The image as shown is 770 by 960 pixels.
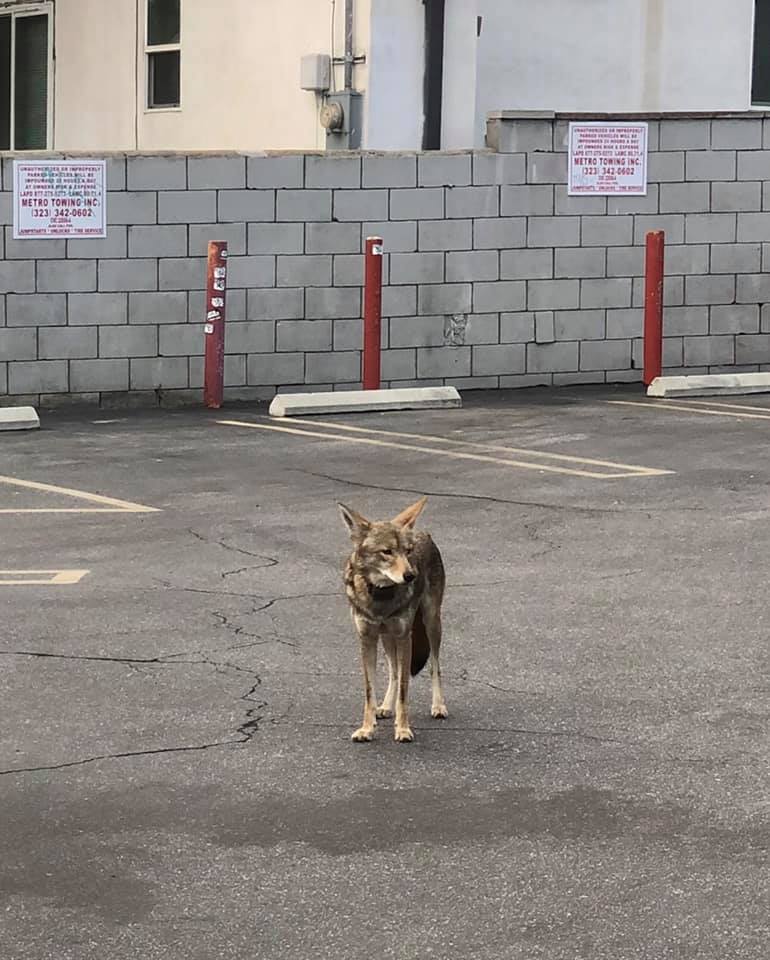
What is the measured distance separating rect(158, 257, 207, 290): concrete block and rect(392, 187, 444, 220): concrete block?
1.60m

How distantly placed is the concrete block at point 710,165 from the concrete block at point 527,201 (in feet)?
4.89

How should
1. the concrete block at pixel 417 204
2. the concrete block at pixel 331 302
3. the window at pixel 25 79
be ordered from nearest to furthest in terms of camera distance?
the concrete block at pixel 331 302 < the concrete block at pixel 417 204 < the window at pixel 25 79

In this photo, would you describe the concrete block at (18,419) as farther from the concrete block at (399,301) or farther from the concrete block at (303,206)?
the concrete block at (399,301)

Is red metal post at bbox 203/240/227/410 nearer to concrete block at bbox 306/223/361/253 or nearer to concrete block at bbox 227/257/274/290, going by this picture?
concrete block at bbox 227/257/274/290

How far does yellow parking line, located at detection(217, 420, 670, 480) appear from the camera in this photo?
1270 centimetres

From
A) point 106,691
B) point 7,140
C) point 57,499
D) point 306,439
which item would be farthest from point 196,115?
point 106,691

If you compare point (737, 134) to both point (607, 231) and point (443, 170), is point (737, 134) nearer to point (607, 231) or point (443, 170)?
point (607, 231)

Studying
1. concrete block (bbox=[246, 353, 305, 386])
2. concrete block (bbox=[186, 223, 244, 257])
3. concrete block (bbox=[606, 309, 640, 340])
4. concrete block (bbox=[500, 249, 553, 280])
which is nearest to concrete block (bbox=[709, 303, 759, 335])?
concrete block (bbox=[606, 309, 640, 340])

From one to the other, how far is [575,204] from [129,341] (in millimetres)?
4474

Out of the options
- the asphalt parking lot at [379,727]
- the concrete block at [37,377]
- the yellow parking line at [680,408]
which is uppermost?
the concrete block at [37,377]

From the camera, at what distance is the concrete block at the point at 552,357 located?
1795cm

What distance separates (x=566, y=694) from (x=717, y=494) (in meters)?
4.78

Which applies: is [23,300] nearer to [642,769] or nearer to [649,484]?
[649,484]

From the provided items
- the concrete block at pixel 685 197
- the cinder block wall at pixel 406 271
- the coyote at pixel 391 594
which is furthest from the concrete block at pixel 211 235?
the coyote at pixel 391 594
